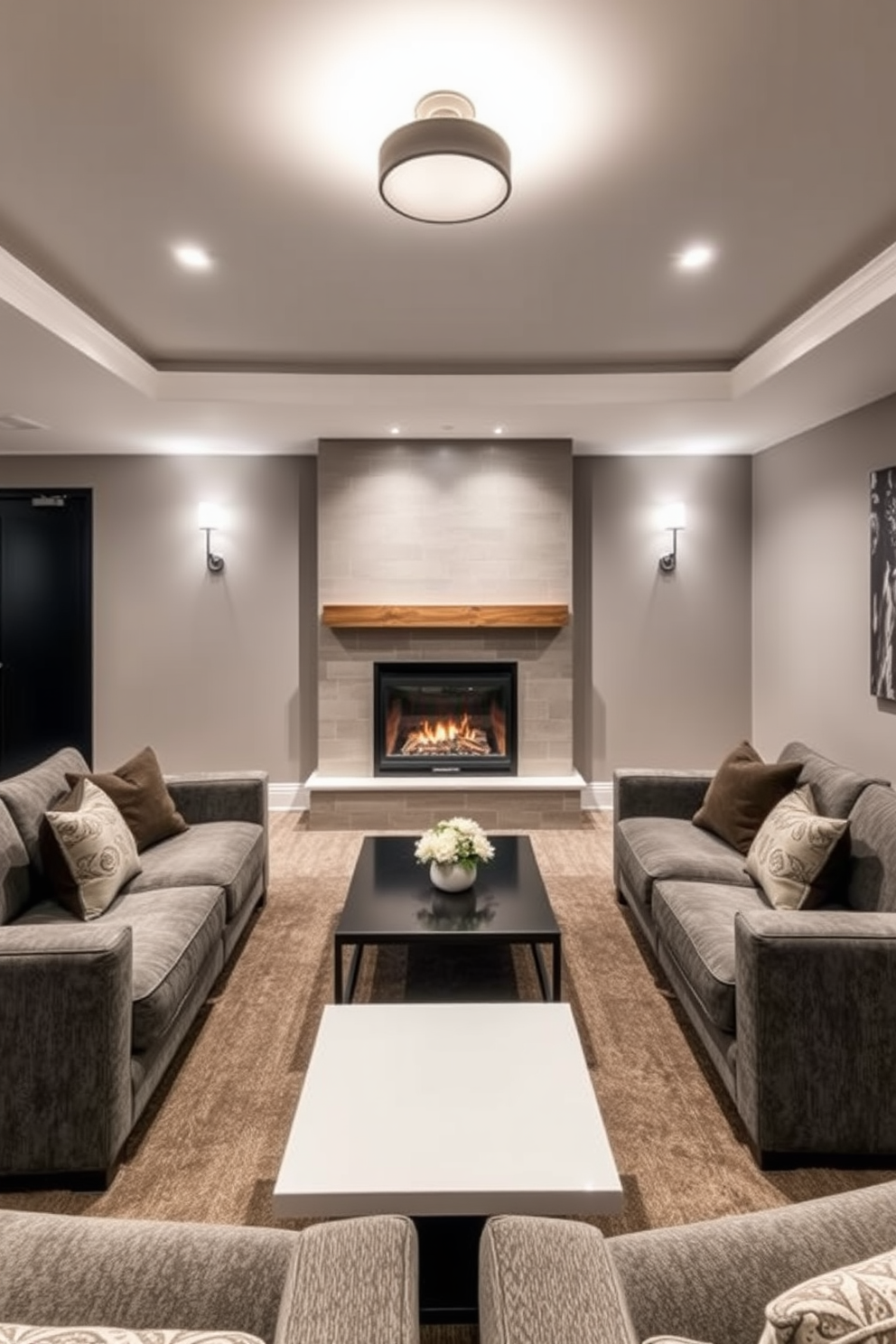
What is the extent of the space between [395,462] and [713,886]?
3.32 meters

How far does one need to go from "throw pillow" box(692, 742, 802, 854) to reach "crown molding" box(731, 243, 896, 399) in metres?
1.68

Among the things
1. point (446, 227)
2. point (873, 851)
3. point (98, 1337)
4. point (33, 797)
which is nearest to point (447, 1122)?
point (98, 1337)

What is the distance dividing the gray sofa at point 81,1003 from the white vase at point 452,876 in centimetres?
75

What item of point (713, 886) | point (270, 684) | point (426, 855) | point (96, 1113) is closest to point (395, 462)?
point (270, 684)

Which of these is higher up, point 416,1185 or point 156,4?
point 156,4

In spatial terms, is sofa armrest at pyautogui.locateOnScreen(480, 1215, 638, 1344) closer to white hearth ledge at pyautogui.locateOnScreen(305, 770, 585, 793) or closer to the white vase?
the white vase

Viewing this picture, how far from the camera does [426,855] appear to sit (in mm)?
2795

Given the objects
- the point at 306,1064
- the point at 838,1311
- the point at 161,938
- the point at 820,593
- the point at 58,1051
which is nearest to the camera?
the point at 838,1311

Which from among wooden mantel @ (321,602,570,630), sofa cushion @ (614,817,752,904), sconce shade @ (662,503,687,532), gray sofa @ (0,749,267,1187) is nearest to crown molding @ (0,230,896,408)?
sconce shade @ (662,503,687,532)

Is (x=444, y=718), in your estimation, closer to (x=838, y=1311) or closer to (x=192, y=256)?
(x=192, y=256)

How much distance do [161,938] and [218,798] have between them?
51.5 inches

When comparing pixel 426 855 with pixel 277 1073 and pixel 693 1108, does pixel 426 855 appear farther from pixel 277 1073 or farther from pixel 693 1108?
pixel 693 1108

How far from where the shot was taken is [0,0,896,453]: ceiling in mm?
1768

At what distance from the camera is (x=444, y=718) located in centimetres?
524
